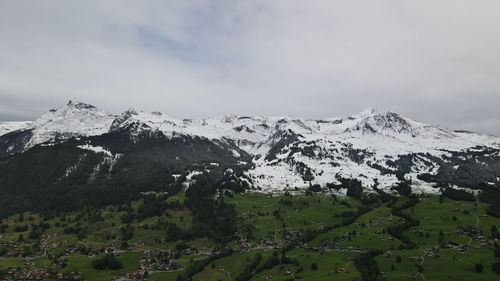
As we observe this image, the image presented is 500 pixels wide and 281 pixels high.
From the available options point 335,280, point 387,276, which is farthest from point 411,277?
point 335,280

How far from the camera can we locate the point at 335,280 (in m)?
196

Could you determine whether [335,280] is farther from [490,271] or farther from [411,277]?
[490,271]

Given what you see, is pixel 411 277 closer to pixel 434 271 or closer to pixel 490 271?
pixel 434 271

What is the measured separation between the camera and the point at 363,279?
193 meters

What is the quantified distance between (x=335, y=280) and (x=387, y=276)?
21.1 metres

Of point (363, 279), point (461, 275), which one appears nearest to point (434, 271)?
point (461, 275)

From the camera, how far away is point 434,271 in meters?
199

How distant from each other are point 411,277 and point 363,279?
60.6ft

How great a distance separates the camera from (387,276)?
199 meters

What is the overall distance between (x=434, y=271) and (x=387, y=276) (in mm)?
18847

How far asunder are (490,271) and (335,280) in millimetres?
59967

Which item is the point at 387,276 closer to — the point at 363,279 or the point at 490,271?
the point at 363,279

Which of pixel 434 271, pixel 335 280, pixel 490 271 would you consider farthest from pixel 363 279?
pixel 490 271

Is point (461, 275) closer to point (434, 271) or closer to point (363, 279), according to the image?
point (434, 271)
